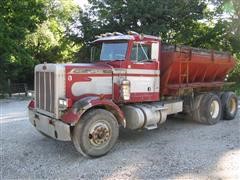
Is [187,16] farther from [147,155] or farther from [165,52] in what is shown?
[147,155]

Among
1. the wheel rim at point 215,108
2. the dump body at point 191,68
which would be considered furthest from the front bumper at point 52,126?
the wheel rim at point 215,108

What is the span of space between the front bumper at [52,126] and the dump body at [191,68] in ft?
10.8

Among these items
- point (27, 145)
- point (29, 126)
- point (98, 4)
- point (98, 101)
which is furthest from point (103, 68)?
point (98, 4)

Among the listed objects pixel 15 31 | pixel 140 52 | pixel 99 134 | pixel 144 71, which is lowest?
pixel 99 134

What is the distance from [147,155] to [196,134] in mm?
2417

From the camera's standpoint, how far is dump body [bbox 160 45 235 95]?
342 inches

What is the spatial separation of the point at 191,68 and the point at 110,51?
9.06 ft

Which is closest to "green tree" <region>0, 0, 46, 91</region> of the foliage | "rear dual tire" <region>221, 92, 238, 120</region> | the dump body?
the foliage

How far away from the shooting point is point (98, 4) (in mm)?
24859

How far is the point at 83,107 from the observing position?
665 cm

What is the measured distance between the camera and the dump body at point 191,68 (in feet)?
28.5

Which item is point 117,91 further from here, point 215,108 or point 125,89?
point 215,108

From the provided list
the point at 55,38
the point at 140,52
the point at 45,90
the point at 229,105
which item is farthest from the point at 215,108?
the point at 55,38

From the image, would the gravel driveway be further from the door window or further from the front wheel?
the door window
